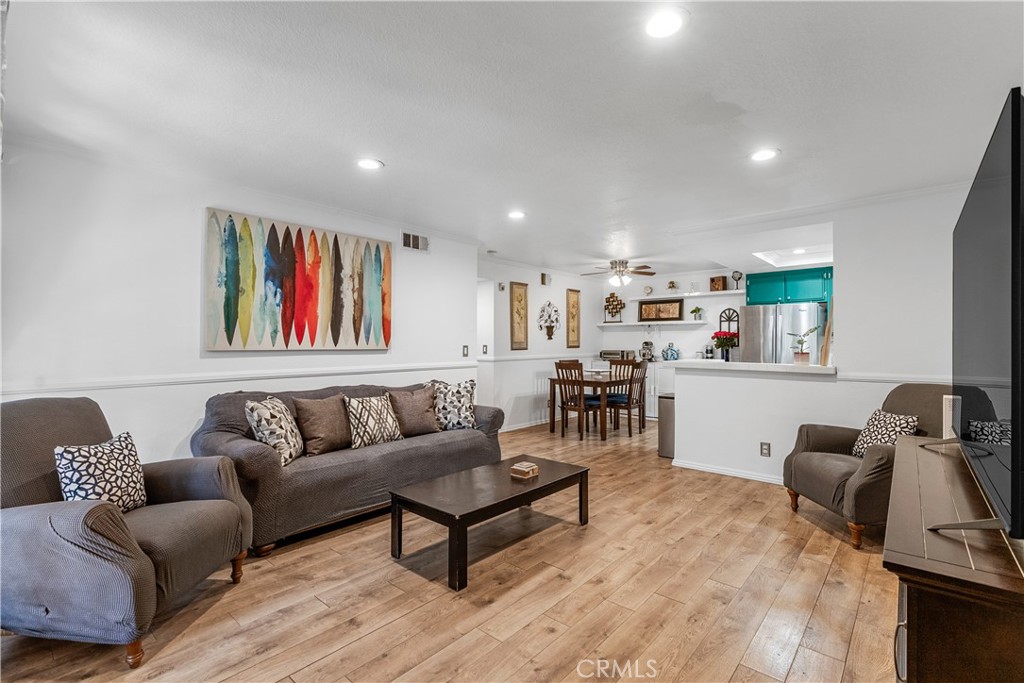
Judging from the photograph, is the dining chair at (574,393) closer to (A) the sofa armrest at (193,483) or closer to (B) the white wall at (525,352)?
(B) the white wall at (525,352)

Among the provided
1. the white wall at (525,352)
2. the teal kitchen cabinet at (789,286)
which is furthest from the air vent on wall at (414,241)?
the teal kitchen cabinet at (789,286)

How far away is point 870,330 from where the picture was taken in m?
3.57

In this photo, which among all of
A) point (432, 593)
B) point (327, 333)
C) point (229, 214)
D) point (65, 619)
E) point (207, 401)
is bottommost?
point (432, 593)

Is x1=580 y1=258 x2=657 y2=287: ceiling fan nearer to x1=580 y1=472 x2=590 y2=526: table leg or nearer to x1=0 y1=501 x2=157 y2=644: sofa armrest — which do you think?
x1=580 y1=472 x2=590 y2=526: table leg

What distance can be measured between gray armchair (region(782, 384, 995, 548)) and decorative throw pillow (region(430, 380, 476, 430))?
2.43m

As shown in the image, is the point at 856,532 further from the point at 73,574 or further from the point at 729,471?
the point at 73,574

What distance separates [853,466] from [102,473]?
12.9 ft

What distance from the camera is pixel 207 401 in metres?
3.13

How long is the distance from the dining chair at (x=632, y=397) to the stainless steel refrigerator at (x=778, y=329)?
141 cm

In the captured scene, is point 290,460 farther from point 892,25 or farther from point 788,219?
point 788,219

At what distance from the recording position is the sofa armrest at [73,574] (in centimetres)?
167

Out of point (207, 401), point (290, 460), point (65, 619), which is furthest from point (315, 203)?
point (65, 619)

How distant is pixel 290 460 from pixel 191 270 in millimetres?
1434

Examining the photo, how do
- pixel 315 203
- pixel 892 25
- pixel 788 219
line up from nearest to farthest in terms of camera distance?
pixel 892 25 → pixel 315 203 → pixel 788 219
